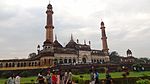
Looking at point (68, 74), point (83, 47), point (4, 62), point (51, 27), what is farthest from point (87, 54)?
point (68, 74)

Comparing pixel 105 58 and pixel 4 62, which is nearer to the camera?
pixel 4 62

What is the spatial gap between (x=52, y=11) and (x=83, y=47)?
1266 centimetres

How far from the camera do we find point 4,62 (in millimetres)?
59250

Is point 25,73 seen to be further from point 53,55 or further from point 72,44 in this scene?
point 72,44

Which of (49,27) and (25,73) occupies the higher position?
(49,27)

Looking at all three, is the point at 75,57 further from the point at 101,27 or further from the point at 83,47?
the point at 101,27

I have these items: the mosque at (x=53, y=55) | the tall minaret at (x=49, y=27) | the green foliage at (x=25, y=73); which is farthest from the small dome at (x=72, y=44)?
the green foliage at (x=25, y=73)

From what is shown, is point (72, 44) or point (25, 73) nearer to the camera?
point (25, 73)

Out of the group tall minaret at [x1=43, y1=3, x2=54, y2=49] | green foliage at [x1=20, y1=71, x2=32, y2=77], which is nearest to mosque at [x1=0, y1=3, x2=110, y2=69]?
tall minaret at [x1=43, y1=3, x2=54, y2=49]

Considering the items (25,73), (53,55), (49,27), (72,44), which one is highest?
(49,27)

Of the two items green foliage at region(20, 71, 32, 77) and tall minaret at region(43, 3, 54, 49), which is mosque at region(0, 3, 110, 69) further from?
green foliage at region(20, 71, 32, 77)

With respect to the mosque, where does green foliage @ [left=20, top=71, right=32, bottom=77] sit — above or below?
below

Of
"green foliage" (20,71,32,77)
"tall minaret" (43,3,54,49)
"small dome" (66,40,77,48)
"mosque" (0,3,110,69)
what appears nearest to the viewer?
"green foliage" (20,71,32,77)

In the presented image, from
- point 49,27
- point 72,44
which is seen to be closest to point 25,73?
point 49,27
